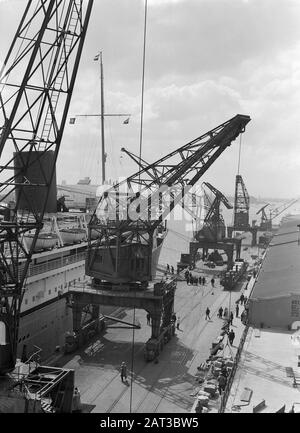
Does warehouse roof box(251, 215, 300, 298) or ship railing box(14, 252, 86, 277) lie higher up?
ship railing box(14, 252, 86, 277)

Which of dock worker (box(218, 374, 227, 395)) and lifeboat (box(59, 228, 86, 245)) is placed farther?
lifeboat (box(59, 228, 86, 245))

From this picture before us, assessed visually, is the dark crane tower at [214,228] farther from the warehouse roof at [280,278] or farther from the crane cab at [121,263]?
the crane cab at [121,263]

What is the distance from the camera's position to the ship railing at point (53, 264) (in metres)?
30.2

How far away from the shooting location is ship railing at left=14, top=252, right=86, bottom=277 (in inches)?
1188

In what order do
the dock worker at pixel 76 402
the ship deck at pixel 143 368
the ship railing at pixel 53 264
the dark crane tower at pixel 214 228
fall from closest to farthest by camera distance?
the dock worker at pixel 76 402
the ship deck at pixel 143 368
the ship railing at pixel 53 264
the dark crane tower at pixel 214 228

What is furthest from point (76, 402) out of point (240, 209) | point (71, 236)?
point (240, 209)

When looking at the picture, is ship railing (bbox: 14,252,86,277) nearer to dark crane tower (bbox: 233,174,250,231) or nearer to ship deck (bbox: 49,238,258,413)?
ship deck (bbox: 49,238,258,413)

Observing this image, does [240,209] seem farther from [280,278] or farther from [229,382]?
[229,382]

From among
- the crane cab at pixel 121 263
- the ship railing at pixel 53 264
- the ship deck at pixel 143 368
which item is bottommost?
the ship deck at pixel 143 368

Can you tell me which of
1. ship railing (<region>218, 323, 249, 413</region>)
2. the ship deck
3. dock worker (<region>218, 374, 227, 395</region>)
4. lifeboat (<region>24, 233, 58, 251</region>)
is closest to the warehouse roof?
the ship deck

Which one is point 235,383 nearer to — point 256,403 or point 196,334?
point 256,403

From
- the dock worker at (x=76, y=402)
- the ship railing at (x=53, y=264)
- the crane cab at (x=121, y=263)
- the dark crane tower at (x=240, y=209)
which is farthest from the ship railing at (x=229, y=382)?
the dark crane tower at (x=240, y=209)
